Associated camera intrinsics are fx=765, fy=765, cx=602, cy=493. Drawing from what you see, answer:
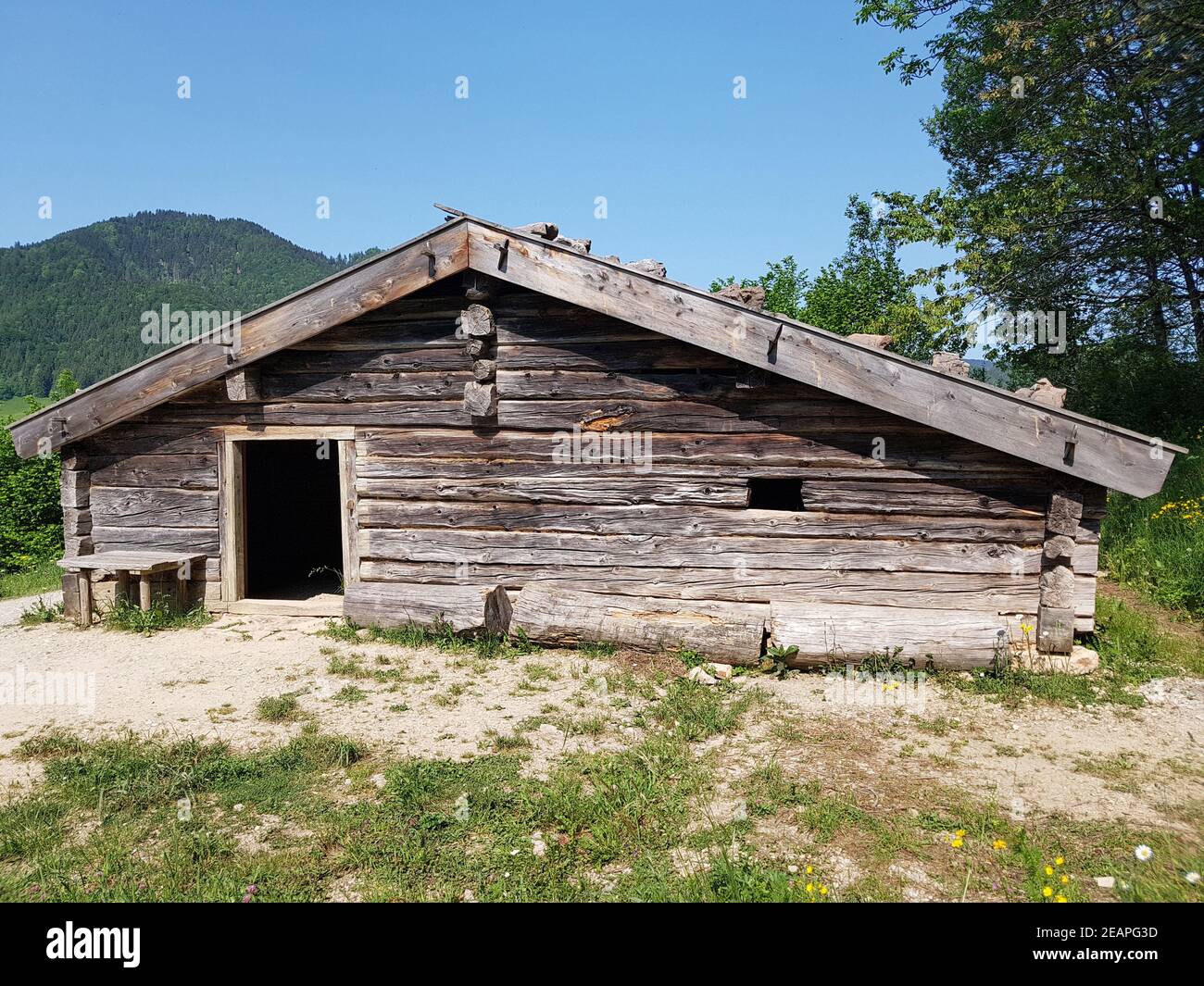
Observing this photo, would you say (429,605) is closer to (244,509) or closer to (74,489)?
(244,509)

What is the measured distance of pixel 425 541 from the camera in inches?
321

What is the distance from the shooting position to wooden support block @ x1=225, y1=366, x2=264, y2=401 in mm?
8180

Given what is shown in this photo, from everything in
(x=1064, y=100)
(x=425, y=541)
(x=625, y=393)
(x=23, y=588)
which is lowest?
(x=23, y=588)

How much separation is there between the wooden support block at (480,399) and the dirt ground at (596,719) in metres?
2.42

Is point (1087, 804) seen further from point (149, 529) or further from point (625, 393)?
point (149, 529)

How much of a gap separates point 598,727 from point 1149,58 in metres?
16.7

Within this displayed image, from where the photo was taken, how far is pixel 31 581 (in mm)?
13219

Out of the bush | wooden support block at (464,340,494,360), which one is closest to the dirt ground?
wooden support block at (464,340,494,360)

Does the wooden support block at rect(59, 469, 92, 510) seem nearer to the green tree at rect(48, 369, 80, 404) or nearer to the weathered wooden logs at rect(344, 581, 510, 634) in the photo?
the weathered wooden logs at rect(344, 581, 510, 634)

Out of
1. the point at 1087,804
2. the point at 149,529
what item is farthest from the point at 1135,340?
the point at 149,529

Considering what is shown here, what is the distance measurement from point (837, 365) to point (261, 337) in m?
5.78

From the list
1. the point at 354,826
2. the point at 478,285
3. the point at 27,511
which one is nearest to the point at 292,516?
the point at 478,285

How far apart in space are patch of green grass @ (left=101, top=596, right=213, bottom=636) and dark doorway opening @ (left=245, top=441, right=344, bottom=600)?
252cm
